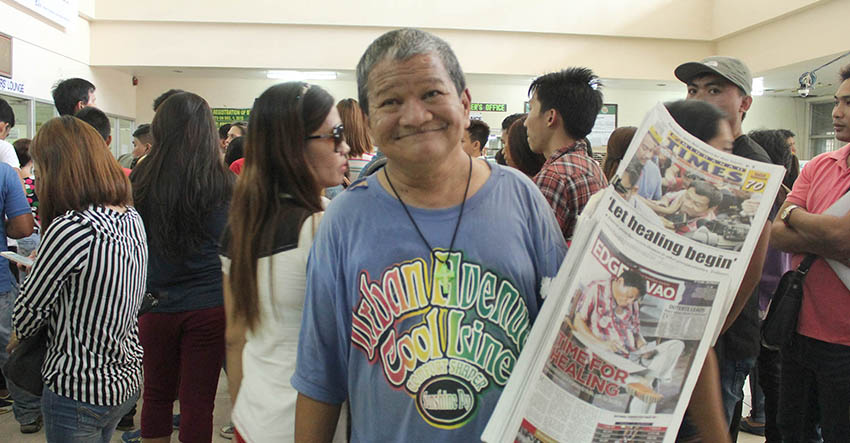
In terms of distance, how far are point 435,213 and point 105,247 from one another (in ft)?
3.85

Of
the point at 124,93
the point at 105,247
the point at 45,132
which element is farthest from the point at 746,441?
the point at 124,93

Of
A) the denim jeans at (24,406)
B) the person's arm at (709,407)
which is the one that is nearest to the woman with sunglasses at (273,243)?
the person's arm at (709,407)

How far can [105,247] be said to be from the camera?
5.40ft

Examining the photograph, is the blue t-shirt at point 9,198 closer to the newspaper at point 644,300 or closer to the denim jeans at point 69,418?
the denim jeans at point 69,418

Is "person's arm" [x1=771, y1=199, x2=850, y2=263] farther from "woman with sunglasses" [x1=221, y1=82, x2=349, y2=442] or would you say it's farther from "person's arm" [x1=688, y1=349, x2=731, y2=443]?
"woman with sunglasses" [x1=221, y1=82, x2=349, y2=442]

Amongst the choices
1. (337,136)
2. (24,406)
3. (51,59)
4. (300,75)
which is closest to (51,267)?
(337,136)

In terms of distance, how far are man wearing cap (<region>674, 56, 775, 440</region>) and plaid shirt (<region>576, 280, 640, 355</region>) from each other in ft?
2.83

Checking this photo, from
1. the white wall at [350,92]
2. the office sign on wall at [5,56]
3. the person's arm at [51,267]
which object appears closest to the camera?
the person's arm at [51,267]

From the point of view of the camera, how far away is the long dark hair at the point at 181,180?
1.94m

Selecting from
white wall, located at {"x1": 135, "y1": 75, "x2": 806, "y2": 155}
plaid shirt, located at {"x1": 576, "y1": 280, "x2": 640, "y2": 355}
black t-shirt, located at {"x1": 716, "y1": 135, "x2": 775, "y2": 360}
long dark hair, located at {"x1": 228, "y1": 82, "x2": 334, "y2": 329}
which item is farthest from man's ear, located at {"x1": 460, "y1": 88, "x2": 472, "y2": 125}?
white wall, located at {"x1": 135, "y1": 75, "x2": 806, "y2": 155}

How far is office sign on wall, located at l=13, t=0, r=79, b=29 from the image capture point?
666 centimetres

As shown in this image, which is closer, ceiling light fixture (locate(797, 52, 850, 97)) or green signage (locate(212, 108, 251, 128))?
ceiling light fixture (locate(797, 52, 850, 97))

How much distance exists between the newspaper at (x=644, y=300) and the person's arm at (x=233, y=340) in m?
0.80

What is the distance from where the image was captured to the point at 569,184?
197 centimetres
